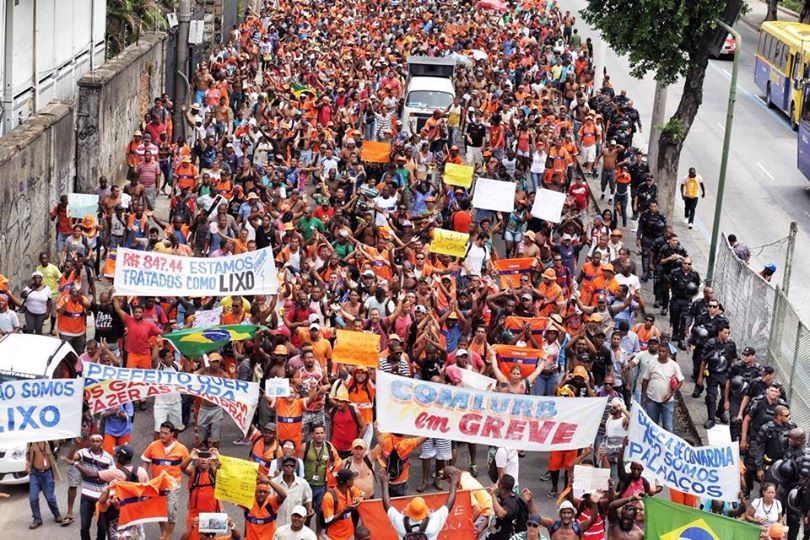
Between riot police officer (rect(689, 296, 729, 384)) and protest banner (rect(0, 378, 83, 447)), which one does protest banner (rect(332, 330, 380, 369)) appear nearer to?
protest banner (rect(0, 378, 83, 447))

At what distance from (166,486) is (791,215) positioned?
21683 mm

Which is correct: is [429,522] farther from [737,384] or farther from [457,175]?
[457,175]

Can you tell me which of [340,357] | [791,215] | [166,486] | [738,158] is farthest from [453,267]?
[738,158]

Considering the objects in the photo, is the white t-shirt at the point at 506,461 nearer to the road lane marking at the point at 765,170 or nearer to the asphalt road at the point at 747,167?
the asphalt road at the point at 747,167

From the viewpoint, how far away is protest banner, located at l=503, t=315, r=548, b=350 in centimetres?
1995

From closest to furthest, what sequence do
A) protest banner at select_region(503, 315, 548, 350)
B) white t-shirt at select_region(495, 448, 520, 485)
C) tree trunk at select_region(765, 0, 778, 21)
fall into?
white t-shirt at select_region(495, 448, 520, 485) → protest banner at select_region(503, 315, 548, 350) → tree trunk at select_region(765, 0, 778, 21)

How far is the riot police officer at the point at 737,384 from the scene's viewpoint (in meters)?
19.1

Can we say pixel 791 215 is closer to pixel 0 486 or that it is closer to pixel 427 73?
pixel 427 73

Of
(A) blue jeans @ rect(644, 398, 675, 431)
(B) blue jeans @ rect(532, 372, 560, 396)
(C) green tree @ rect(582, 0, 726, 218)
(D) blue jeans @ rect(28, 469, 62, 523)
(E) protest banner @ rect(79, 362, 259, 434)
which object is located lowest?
(D) blue jeans @ rect(28, 469, 62, 523)

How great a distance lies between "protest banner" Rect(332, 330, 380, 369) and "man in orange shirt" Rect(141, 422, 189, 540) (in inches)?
120

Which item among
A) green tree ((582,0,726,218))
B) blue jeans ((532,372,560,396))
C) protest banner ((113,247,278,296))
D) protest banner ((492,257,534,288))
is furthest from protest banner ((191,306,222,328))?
green tree ((582,0,726,218))

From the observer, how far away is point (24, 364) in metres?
17.8

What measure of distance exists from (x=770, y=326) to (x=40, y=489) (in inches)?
396

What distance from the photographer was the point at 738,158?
39.8 metres
